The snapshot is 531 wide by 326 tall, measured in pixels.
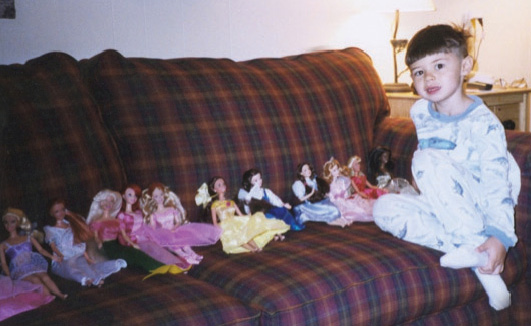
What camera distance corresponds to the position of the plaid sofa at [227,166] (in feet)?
4.66

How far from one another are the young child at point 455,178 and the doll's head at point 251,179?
39cm

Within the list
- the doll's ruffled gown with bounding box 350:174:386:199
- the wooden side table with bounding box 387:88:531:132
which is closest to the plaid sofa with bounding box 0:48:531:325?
the doll's ruffled gown with bounding box 350:174:386:199

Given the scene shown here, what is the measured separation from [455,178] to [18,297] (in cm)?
121

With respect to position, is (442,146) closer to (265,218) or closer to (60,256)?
(265,218)

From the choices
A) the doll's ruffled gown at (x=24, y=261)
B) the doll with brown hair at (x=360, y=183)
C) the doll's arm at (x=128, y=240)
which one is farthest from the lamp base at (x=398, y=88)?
the doll's ruffled gown at (x=24, y=261)

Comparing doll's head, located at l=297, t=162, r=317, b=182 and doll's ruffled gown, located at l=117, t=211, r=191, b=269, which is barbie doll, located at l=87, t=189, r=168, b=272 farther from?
doll's head, located at l=297, t=162, r=317, b=182

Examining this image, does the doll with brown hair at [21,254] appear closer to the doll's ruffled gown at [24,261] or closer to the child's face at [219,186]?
the doll's ruffled gown at [24,261]

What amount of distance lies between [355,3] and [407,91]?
0.56 meters

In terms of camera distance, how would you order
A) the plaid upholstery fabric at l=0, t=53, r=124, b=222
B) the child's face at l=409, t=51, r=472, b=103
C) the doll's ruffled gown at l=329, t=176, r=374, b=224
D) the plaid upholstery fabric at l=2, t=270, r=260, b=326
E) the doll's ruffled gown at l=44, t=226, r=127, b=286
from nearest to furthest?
the plaid upholstery fabric at l=2, t=270, r=260, b=326 → the doll's ruffled gown at l=44, t=226, r=127, b=286 → the plaid upholstery fabric at l=0, t=53, r=124, b=222 → the child's face at l=409, t=51, r=472, b=103 → the doll's ruffled gown at l=329, t=176, r=374, b=224

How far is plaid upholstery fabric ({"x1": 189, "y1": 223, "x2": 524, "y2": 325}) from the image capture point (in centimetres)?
144

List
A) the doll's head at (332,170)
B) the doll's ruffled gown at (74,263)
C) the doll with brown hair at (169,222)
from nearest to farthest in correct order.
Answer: the doll's ruffled gown at (74,263), the doll with brown hair at (169,222), the doll's head at (332,170)

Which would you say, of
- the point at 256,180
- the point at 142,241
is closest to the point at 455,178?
the point at 256,180

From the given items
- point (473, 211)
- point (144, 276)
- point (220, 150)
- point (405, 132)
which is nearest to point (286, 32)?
point (405, 132)

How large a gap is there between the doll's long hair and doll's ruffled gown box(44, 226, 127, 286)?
11 mm
